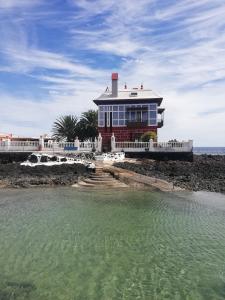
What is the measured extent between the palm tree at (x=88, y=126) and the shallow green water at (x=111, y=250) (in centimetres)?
3256

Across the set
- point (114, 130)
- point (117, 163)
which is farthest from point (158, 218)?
point (114, 130)

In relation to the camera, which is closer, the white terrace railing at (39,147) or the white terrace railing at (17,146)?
the white terrace railing at (39,147)

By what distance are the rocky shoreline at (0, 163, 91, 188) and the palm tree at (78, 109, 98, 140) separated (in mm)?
22088

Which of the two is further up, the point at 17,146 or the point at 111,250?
the point at 17,146

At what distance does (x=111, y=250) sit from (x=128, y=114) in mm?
33829

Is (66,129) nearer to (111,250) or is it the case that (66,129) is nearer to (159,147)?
(159,147)

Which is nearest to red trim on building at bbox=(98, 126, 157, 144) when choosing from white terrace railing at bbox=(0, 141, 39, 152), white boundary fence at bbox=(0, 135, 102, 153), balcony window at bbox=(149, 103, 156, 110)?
balcony window at bbox=(149, 103, 156, 110)

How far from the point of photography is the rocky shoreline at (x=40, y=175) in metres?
23.2

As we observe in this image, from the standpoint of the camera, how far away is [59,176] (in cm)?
2533

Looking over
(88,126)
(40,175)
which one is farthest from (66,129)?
(40,175)

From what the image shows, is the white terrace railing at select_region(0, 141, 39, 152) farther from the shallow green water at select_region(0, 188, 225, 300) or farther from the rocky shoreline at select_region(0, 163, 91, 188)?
the shallow green water at select_region(0, 188, 225, 300)

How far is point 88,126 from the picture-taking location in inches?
1939

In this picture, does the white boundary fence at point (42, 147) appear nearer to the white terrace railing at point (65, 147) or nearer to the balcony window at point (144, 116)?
the white terrace railing at point (65, 147)

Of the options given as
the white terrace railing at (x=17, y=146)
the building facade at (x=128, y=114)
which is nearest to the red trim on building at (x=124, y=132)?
the building facade at (x=128, y=114)
